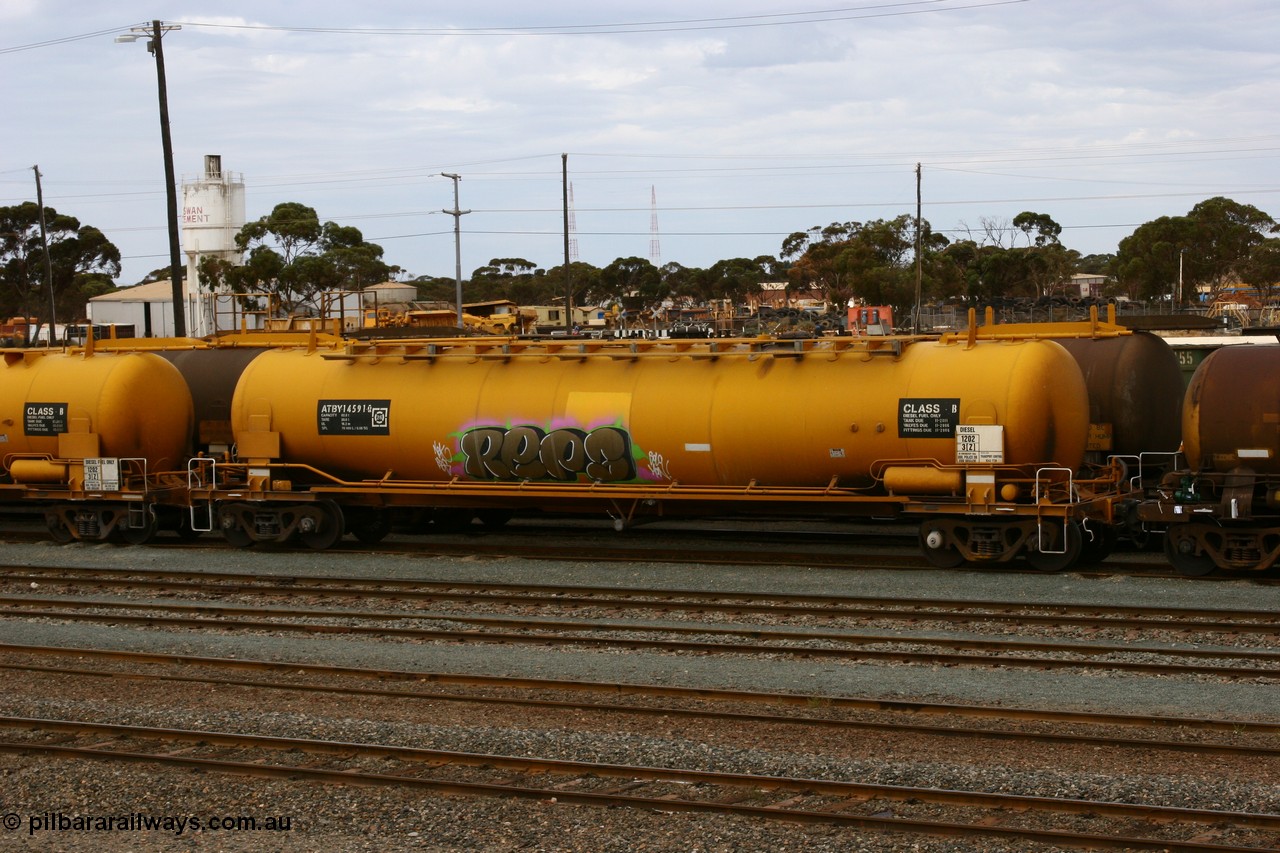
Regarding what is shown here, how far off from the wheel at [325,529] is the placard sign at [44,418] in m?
4.88

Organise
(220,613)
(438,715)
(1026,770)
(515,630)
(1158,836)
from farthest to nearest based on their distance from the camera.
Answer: (220,613)
(515,630)
(438,715)
(1026,770)
(1158,836)

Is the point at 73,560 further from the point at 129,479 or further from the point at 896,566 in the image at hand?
the point at 896,566

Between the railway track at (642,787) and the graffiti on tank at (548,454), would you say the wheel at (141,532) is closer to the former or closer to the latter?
the graffiti on tank at (548,454)

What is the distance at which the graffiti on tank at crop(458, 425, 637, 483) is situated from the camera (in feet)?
67.4

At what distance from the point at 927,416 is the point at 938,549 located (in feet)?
6.61

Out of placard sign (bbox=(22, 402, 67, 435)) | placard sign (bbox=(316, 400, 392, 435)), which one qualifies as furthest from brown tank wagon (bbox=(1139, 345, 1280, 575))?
placard sign (bbox=(22, 402, 67, 435))

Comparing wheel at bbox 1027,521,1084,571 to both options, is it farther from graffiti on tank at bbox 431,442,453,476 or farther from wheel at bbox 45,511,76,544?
wheel at bbox 45,511,76,544

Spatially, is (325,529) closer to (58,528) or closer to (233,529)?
(233,529)

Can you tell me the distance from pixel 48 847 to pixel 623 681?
566 cm

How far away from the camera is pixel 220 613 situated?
17.1 metres

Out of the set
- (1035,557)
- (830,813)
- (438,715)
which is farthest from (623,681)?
(1035,557)

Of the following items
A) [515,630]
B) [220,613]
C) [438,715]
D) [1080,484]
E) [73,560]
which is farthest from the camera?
[73,560]

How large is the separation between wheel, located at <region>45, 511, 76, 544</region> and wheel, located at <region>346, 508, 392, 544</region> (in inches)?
217

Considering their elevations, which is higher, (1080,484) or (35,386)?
(35,386)
